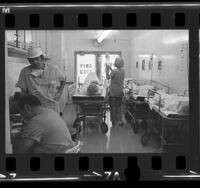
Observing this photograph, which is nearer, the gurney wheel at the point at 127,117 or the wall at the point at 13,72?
the wall at the point at 13,72

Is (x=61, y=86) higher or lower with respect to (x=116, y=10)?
lower

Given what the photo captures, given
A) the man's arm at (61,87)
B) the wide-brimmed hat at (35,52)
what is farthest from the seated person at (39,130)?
the wide-brimmed hat at (35,52)

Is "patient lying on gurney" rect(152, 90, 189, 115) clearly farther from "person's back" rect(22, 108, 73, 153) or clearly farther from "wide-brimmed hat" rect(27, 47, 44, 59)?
"wide-brimmed hat" rect(27, 47, 44, 59)

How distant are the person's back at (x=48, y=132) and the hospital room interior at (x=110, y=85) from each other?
0.14ft

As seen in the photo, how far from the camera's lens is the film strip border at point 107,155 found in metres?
2.22

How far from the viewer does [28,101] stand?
2.30 meters

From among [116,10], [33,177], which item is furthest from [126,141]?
[116,10]

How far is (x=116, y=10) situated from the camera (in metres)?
2.22

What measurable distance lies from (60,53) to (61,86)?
215 mm

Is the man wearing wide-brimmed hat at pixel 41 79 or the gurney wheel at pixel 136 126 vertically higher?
the man wearing wide-brimmed hat at pixel 41 79

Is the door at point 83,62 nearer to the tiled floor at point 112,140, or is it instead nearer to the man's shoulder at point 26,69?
the tiled floor at point 112,140

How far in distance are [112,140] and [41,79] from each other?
1.98ft

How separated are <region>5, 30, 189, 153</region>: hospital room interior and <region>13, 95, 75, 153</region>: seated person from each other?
3cm
